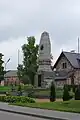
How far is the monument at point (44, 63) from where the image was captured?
78.7 meters

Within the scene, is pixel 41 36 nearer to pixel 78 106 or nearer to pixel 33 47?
pixel 33 47

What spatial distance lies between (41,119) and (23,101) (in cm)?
1433

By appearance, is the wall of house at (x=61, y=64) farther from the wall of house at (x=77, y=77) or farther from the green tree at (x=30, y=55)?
the green tree at (x=30, y=55)

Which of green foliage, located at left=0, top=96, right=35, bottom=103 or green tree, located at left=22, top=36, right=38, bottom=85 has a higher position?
green tree, located at left=22, top=36, right=38, bottom=85

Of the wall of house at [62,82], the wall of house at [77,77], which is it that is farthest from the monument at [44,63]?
the wall of house at [77,77]

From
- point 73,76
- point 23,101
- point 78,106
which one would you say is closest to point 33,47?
point 73,76

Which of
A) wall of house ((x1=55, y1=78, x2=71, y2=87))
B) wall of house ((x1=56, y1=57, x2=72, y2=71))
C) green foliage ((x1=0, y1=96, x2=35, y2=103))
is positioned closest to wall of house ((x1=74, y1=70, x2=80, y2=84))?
wall of house ((x1=55, y1=78, x2=71, y2=87))

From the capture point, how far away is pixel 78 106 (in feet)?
81.9

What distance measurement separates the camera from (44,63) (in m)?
80.8

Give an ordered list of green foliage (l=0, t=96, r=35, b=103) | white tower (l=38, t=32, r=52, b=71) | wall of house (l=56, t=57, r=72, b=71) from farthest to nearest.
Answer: white tower (l=38, t=32, r=52, b=71), wall of house (l=56, t=57, r=72, b=71), green foliage (l=0, t=96, r=35, b=103)

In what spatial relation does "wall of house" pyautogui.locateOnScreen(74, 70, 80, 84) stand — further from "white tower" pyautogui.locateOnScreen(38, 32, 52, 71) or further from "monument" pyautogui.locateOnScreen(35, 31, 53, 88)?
"white tower" pyautogui.locateOnScreen(38, 32, 52, 71)

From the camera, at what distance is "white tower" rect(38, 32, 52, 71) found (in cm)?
8038

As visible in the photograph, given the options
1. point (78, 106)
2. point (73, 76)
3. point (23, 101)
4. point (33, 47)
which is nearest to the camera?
point (78, 106)

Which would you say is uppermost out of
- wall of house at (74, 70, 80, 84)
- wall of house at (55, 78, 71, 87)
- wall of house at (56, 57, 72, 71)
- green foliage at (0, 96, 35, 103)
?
wall of house at (56, 57, 72, 71)
